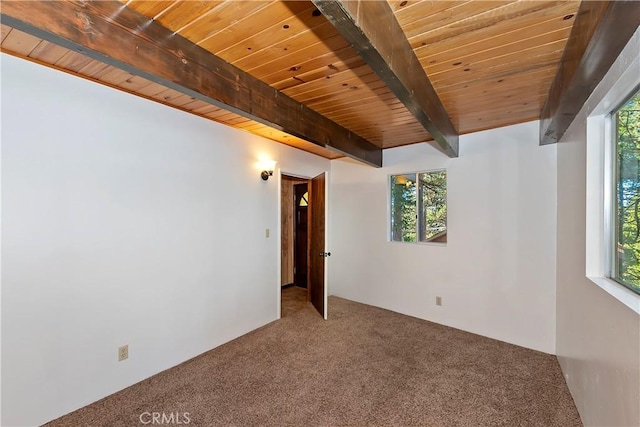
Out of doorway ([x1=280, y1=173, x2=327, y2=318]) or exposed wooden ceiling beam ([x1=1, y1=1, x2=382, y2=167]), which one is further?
doorway ([x1=280, y1=173, x2=327, y2=318])

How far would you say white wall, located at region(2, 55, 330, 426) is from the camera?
5.78 ft

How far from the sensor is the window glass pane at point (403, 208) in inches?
156

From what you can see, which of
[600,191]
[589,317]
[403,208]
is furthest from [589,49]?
[403,208]

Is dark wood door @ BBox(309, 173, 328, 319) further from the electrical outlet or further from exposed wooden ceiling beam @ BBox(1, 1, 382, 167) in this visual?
the electrical outlet

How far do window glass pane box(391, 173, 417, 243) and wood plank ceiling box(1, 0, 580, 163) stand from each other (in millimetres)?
1466

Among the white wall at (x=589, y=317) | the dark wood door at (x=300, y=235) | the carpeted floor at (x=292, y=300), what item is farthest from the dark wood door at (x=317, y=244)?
the white wall at (x=589, y=317)

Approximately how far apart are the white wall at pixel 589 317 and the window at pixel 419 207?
4.03ft

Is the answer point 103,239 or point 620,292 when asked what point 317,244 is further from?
point 620,292

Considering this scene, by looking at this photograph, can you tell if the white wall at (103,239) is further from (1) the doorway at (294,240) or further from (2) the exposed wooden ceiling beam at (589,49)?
(2) the exposed wooden ceiling beam at (589,49)

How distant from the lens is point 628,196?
152 cm

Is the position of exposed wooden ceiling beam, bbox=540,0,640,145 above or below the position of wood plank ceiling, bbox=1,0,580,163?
below

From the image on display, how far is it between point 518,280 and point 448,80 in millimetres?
2302

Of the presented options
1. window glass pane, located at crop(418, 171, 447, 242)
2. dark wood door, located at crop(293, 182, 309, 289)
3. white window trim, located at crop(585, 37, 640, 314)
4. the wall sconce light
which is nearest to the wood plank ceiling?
white window trim, located at crop(585, 37, 640, 314)

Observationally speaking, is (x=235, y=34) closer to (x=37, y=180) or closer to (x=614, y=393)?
(x=37, y=180)
